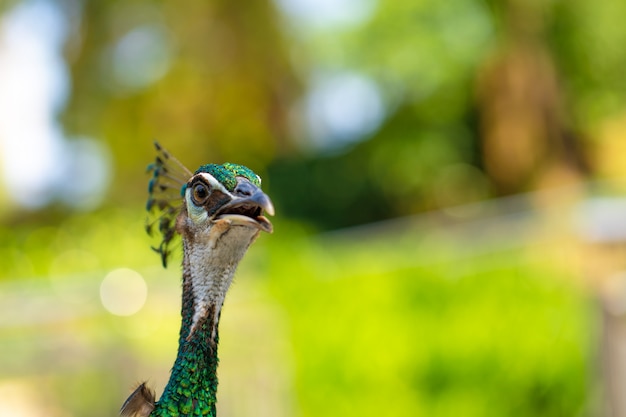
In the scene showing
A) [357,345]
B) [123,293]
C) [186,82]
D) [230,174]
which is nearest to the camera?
[230,174]

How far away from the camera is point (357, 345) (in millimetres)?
3105

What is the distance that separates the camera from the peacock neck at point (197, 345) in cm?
106

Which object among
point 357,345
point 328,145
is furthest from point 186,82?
point 357,345

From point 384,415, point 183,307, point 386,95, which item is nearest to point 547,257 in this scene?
point 384,415

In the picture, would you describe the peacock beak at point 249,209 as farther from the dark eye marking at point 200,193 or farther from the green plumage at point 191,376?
the green plumage at point 191,376

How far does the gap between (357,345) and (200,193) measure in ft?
7.01

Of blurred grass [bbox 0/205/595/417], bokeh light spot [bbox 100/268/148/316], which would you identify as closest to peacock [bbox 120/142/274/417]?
blurred grass [bbox 0/205/595/417]

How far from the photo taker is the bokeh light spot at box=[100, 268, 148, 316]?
3.71m

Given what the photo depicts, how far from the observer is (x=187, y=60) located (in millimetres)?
9461

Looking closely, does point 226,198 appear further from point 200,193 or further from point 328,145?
point 328,145

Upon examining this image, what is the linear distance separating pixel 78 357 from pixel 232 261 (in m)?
2.07

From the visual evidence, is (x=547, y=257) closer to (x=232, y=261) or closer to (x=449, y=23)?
(x=232, y=261)

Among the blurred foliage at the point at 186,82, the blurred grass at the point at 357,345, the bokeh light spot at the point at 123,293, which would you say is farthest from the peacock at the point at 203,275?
the blurred foliage at the point at 186,82

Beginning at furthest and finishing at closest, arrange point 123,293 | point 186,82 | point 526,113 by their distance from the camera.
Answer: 1. point 186,82
2. point 526,113
3. point 123,293
